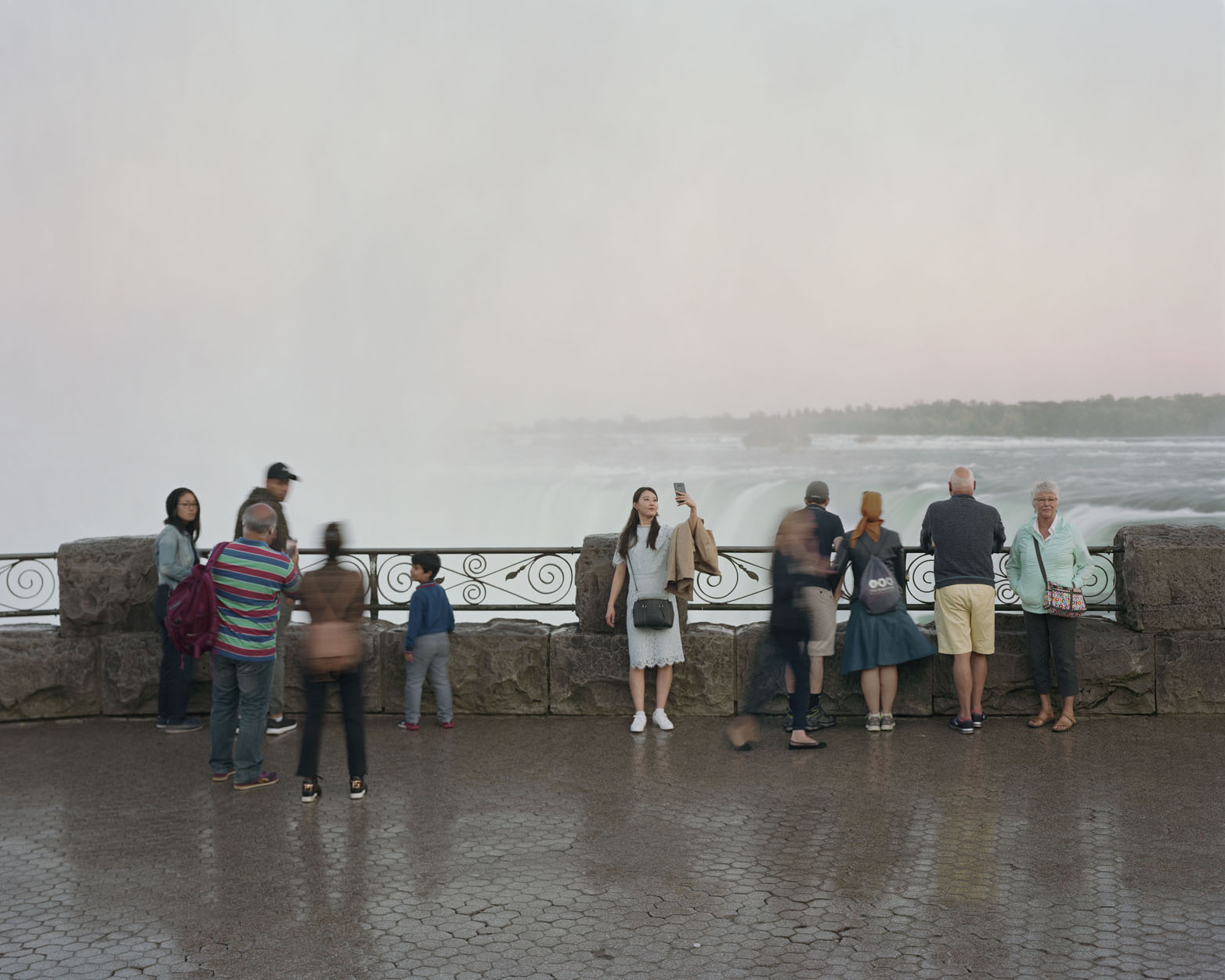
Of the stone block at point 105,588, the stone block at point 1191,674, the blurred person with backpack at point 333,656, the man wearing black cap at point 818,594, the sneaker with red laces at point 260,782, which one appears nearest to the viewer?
the blurred person with backpack at point 333,656

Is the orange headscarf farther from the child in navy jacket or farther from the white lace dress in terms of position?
the child in navy jacket

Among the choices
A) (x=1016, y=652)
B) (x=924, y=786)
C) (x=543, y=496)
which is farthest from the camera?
(x=543, y=496)

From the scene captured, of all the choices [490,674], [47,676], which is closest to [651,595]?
[490,674]

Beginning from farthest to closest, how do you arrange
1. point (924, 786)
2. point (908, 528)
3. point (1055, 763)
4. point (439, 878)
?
point (908, 528)
point (1055, 763)
point (924, 786)
point (439, 878)

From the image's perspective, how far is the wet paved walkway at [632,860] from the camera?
11.8 feet

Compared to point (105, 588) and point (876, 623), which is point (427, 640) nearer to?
point (105, 588)

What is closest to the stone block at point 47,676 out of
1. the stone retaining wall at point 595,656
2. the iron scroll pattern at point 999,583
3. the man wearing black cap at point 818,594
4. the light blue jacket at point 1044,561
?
the stone retaining wall at point 595,656

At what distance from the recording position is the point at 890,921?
3.83 m

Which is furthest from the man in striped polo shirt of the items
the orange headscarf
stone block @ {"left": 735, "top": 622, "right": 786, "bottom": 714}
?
the orange headscarf

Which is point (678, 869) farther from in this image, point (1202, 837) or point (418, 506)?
point (418, 506)

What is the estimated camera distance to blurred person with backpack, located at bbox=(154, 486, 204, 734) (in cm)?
680

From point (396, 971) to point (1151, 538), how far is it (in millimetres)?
5953

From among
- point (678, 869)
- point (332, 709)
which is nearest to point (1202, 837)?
point (678, 869)

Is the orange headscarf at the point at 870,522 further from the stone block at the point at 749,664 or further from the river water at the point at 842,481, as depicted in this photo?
the river water at the point at 842,481
